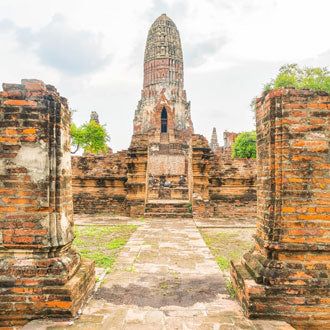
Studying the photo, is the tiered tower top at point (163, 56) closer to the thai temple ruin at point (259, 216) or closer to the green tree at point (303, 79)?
the green tree at point (303, 79)

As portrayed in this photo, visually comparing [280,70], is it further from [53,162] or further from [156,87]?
[53,162]

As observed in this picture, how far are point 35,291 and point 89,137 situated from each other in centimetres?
2767

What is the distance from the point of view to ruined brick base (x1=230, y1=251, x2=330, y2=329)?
107 inches

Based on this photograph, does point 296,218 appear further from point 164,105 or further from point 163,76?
point 163,76

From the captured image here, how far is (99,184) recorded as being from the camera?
10773 mm

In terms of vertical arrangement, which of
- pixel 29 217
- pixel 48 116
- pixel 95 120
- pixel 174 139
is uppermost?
pixel 95 120

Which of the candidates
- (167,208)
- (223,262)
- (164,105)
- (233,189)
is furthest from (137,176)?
(164,105)

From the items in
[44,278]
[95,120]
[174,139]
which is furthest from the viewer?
[95,120]

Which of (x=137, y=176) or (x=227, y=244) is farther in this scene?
(x=137, y=176)

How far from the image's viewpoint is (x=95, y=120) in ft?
104

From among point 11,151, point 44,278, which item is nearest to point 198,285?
point 44,278

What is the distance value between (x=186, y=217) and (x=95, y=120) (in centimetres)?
2448

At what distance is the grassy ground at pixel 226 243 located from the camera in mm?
5008

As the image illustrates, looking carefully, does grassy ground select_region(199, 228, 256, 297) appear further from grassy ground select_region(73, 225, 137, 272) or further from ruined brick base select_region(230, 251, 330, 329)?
grassy ground select_region(73, 225, 137, 272)
